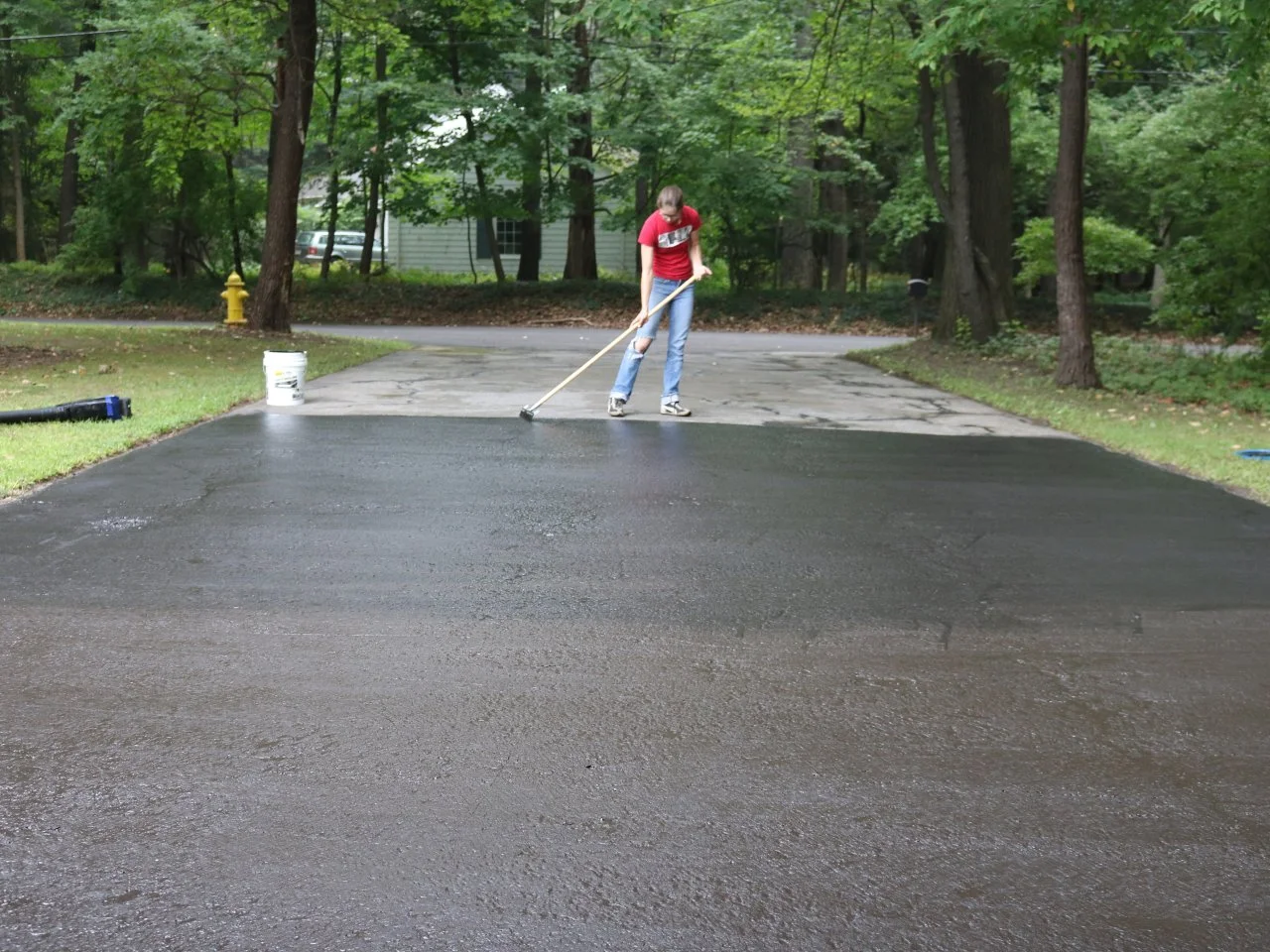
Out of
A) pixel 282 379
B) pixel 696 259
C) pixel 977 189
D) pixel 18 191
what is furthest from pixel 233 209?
pixel 696 259

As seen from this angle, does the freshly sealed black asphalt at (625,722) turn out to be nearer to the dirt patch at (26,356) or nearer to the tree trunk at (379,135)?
the dirt patch at (26,356)

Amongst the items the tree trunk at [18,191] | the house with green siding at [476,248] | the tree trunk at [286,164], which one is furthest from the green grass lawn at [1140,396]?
the tree trunk at [18,191]

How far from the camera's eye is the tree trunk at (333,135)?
3114cm

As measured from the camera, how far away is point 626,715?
14.1 feet

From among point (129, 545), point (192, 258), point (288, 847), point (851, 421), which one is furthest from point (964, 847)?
point (192, 258)

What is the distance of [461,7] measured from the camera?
94.6ft

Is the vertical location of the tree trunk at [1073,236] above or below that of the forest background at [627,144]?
below

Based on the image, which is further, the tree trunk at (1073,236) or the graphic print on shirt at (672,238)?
the tree trunk at (1073,236)

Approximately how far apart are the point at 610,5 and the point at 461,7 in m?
15.7

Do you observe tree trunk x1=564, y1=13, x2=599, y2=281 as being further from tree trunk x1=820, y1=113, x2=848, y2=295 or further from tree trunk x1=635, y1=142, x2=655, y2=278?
tree trunk x1=820, y1=113, x2=848, y2=295

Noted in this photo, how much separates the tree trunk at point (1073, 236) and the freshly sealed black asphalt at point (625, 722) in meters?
7.30

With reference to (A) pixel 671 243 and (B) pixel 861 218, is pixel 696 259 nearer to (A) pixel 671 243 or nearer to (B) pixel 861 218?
(A) pixel 671 243

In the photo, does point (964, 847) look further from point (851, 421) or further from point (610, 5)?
point (610, 5)

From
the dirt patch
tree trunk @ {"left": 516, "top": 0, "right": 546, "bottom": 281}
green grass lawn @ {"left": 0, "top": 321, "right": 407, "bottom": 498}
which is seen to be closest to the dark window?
tree trunk @ {"left": 516, "top": 0, "right": 546, "bottom": 281}
